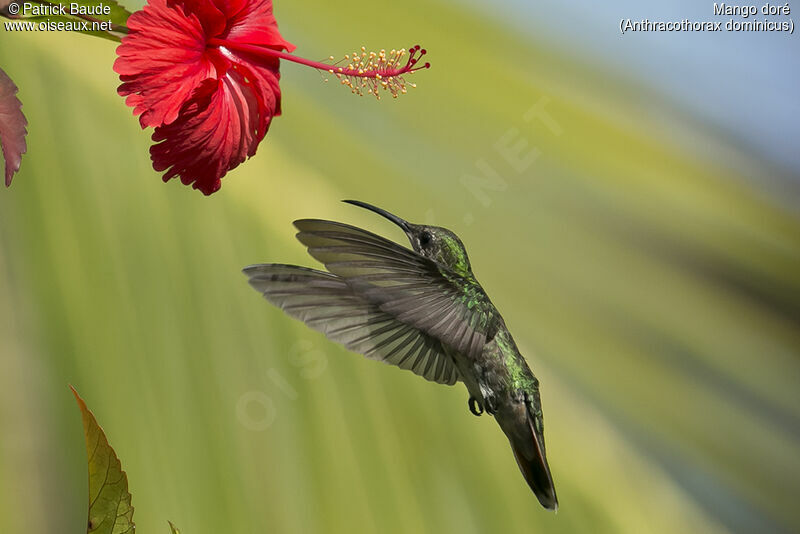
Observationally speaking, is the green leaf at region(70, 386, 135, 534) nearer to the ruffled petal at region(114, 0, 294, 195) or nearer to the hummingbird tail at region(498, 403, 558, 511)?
the ruffled petal at region(114, 0, 294, 195)

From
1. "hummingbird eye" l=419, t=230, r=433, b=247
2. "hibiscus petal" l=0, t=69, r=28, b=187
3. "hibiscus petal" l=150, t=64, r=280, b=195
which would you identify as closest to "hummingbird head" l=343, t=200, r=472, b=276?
"hummingbird eye" l=419, t=230, r=433, b=247

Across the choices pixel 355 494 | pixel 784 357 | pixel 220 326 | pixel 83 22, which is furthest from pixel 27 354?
Result: pixel 784 357

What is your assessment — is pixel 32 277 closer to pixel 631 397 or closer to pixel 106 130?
pixel 106 130

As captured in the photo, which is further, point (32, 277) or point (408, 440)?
point (408, 440)

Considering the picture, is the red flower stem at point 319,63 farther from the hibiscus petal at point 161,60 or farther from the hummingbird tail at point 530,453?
the hummingbird tail at point 530,453

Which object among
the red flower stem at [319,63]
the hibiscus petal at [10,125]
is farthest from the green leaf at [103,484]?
the red flower stem at [319,63]

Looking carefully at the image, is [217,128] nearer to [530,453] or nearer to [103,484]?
[103,484]
